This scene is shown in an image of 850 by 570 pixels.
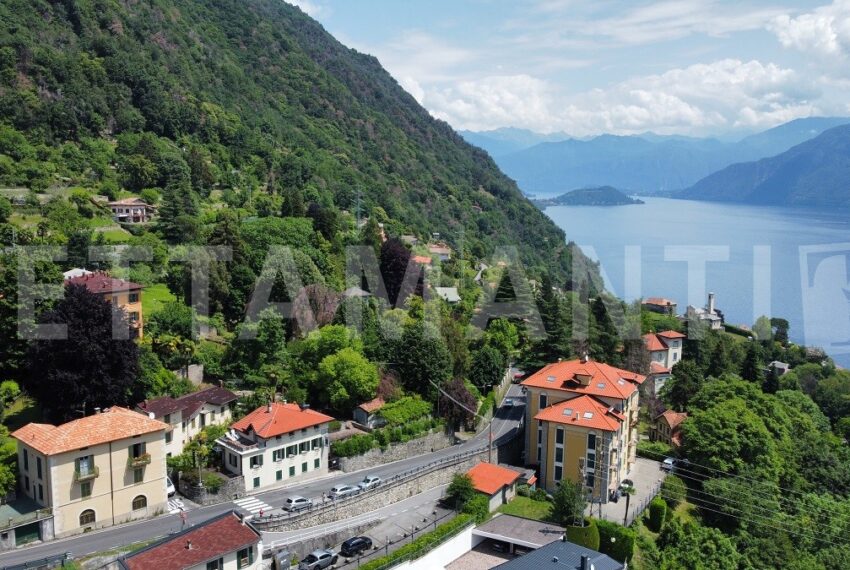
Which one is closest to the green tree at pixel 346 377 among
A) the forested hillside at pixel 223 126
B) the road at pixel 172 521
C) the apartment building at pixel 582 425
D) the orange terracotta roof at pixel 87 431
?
the road at pixel 172 521

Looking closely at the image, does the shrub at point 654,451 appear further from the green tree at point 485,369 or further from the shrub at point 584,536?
the shrub at point 584,536

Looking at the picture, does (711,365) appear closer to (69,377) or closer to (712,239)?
(69,377)

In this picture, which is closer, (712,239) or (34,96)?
(34,96)

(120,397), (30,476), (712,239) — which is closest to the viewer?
(30,476)

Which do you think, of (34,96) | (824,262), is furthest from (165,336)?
(824,262)

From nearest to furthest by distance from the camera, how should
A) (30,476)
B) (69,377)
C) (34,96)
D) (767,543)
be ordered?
(30,476), (69,377), (767,543), (34,96)

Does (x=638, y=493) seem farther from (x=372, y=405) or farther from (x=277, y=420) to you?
(x=277, y=420)
